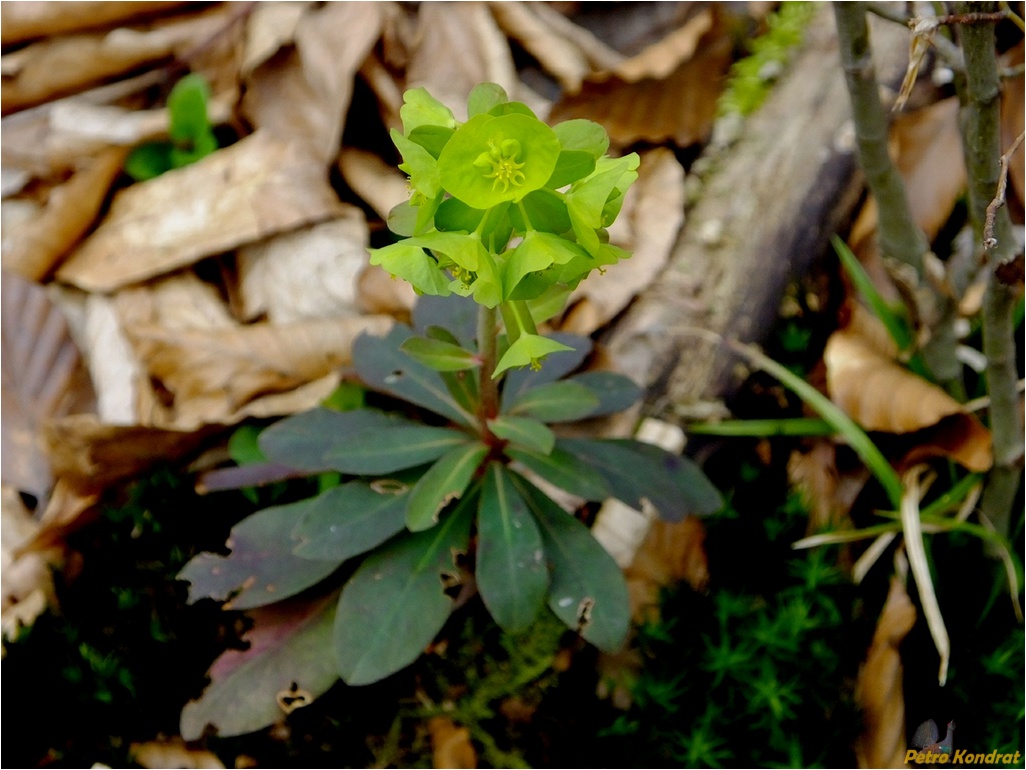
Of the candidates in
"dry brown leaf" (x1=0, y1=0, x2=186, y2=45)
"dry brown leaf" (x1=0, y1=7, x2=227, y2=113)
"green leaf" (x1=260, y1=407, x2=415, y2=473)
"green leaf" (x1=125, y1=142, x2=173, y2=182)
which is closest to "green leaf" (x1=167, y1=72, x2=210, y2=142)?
"green leaf" (x1=125, y1=142, x2=173, y2=182)

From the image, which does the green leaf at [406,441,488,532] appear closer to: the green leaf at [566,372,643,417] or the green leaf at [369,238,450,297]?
the green leaf at [566,372,643,417]

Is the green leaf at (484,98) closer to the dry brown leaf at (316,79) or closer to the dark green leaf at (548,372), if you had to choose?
the dark green leaf at (548,372)

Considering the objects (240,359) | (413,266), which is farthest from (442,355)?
(240,359)

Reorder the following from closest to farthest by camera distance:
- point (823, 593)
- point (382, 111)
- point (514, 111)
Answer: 1. point (514, 111)
2. point (823, 593)
3. point (382, 111)

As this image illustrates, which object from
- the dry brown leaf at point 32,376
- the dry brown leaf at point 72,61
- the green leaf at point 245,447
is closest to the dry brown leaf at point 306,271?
the green leaf at point 245,447

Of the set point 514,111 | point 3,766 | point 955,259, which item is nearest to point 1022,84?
point 955,259

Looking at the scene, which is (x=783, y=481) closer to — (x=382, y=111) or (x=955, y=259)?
(x=955, y=259)

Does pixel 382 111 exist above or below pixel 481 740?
above
